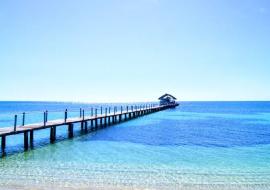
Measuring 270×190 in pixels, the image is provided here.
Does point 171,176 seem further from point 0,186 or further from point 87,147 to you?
point 87,147

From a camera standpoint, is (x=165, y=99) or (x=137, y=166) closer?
(x=137, y=166)

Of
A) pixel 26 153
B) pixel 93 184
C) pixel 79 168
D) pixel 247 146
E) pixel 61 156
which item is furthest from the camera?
pixel 247 146

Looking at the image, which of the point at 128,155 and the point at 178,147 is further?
the point at 178,147

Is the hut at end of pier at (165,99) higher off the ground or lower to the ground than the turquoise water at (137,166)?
higher

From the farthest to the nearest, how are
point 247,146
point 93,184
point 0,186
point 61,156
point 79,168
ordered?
point 247,146 → point 61,156 → point 79,168 → point 93,184 → point 0,186

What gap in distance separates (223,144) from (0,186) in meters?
15.1

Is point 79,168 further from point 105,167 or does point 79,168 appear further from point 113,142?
point 113,142

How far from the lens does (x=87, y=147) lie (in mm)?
18500

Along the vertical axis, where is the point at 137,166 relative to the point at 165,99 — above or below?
below

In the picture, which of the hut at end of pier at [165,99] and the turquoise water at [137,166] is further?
the hut at end of pier at [165,99]

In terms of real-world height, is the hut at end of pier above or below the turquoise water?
above

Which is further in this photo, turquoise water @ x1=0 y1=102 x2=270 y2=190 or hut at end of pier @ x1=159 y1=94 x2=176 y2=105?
hut at end of pier @ x1=159 y1=94 x2=176 y2=105

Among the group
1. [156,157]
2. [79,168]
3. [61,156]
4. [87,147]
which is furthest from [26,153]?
[156,157]

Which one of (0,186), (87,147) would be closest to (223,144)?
(87,147)
